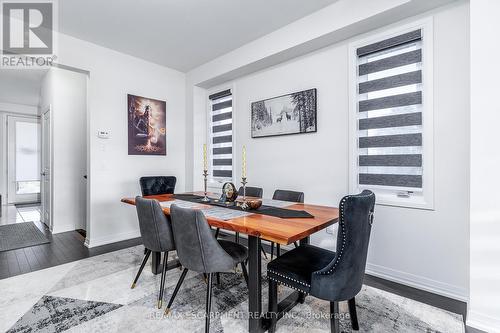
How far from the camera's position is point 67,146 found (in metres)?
4.21

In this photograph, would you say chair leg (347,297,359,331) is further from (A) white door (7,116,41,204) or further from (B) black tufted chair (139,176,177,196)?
(A) white door (7,116,41,204)

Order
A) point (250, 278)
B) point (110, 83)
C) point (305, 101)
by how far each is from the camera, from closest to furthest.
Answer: point (250, 278), point (305, 101), point (110, 83)

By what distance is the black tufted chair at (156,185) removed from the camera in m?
3.40

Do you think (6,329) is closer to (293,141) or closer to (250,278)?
(250,278)

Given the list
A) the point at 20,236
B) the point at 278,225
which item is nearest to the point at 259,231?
the point at 278,225

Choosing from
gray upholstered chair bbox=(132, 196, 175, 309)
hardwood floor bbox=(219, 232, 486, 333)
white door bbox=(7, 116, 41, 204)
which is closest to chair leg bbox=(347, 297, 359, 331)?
hardwood floor bbox=(219, 232, 486, 333)

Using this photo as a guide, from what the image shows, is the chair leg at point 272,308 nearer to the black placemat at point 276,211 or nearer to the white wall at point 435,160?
the black placemat at point 276,211

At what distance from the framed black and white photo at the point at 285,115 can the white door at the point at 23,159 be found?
24.1ft

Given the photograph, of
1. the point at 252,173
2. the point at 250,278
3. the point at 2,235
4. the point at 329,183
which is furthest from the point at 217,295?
the point at 2,235

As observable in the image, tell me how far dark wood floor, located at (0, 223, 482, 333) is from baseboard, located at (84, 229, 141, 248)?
95 millimetres
